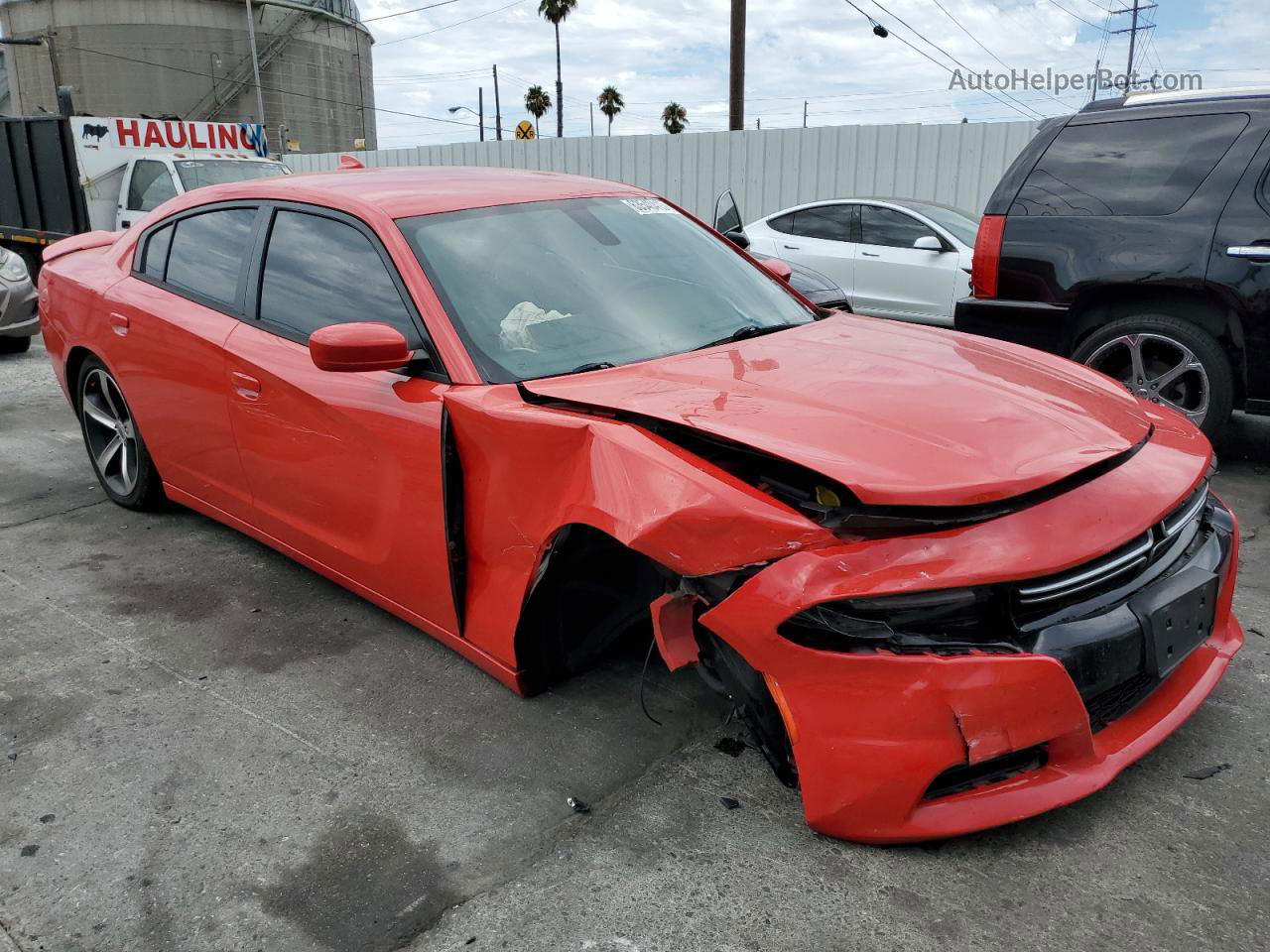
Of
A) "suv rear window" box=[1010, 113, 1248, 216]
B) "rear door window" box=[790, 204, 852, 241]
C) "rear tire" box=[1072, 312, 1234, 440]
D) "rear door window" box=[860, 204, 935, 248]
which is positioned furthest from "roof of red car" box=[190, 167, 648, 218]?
"rear door window" box=[790, 204, 852, 241]

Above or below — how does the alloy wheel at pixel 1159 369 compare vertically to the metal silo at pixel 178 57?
below

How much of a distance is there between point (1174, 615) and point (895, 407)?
79 centimetres

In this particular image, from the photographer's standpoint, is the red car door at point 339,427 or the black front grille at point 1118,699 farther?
the red car door at point 339,427

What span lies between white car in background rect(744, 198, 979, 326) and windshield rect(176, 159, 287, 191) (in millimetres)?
6402

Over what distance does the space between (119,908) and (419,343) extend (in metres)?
1.61

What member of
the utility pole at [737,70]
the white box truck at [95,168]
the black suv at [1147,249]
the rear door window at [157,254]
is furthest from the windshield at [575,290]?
the utility pole at [737,70]

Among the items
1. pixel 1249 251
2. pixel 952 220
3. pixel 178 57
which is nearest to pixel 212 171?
pixel 952 220

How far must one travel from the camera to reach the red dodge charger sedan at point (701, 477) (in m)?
2.09

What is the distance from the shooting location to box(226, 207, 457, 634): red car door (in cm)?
294

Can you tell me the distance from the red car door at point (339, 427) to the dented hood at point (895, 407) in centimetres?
53

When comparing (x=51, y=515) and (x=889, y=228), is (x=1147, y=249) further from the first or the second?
(x=51, y=515)

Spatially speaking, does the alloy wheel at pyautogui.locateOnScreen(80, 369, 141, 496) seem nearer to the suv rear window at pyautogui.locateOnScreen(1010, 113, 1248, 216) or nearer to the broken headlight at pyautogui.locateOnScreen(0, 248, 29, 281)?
the suv rear window at pyautogui.locateOnScreen(1010, 113, 1248, 216)

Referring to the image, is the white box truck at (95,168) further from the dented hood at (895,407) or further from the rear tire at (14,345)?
the dented hood at (895,407)

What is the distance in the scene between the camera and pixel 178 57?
49.3 metres
